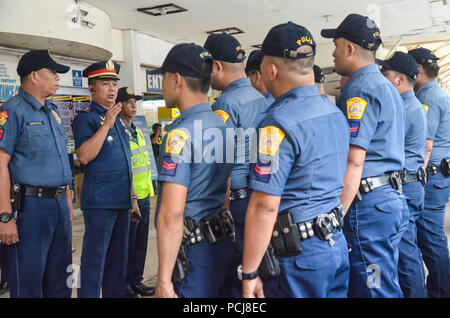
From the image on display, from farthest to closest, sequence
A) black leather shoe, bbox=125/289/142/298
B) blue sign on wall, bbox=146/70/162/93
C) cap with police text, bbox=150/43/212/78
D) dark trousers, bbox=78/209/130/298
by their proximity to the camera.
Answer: blue sign on wall, bbox=146/70/162/93
black leather shoe, bbox=125/289/142/298
dark trousers, bbox=78/209/130/298
cap with police text, bbox=150/43/212/78

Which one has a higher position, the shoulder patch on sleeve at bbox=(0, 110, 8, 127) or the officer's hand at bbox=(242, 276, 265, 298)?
the shoulder patch on sleeve at bbox=(0, 110, 8, 127)

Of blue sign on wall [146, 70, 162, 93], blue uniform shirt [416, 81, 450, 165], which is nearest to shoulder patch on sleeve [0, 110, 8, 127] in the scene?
blue uniform shirt [416, 81, 450, 165]

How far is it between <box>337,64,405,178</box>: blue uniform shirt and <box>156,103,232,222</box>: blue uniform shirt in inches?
27.0

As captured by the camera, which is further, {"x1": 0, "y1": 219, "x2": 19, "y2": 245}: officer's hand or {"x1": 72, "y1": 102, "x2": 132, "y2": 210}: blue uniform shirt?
{"x1": 72, "y1": 102, "x2": 132, "y2": 210}: blue uniform shirt

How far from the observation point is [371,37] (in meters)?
2.13

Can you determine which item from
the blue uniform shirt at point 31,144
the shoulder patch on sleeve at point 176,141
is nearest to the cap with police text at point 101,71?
the blue uniform shirt at point 31,144

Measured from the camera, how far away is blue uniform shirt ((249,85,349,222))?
1.45 meters

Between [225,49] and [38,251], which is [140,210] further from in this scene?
[225,49]

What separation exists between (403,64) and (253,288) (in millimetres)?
2159

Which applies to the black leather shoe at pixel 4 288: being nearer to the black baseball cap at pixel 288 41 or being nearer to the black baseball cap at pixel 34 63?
the black baseball cap at pixel 34 63

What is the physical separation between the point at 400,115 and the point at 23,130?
217 cm

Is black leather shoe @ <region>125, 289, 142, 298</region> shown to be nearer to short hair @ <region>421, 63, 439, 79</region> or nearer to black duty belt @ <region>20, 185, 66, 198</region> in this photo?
black duty belt @ <region>20, 185, 66, 198</region>

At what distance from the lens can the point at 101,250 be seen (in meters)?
2.63

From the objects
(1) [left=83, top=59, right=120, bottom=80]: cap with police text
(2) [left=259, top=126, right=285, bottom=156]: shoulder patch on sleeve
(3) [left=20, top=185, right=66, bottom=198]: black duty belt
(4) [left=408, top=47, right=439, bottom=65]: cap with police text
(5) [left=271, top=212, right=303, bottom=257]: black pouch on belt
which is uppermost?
(4) [left=408, top=47, right=439, bottom=65]: cap with police text
